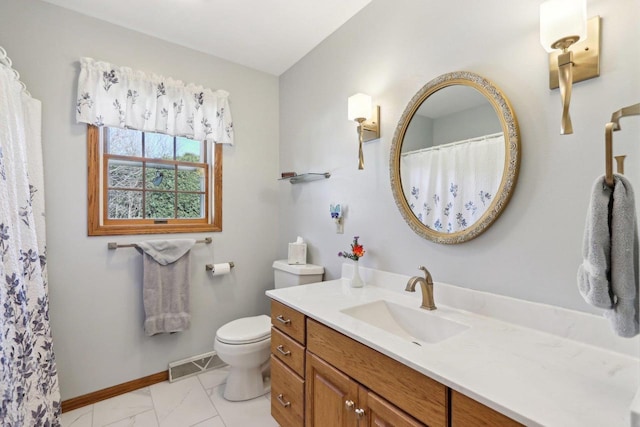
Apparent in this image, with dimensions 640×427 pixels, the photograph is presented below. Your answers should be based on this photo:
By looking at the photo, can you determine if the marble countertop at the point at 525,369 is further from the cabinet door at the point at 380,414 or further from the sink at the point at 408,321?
the cabinet door at the point at 380,414

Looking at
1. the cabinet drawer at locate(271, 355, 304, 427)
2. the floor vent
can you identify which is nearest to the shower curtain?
the floor vent

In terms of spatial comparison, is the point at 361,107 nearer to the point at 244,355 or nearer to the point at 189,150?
the point at 189,150

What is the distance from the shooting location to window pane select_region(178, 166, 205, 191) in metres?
2.36

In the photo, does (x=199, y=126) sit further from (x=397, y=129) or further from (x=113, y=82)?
(x=397, y=129)

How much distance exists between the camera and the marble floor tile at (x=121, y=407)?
5.94ft

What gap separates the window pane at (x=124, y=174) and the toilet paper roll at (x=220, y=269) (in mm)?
825

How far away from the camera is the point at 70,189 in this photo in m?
1.89

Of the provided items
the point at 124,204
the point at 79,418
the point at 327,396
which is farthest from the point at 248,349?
the point at 124,204

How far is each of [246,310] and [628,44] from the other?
269cm

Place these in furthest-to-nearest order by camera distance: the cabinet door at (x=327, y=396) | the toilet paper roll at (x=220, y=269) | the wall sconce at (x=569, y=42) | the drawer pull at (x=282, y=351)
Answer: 1. the toilet paper roll at (x=220, y=269)
2. the drawer pull at (x=282, y=351)
3. the cabinet door at (x=327, y=396)
4. the wall sconce at (x=569, y=42)

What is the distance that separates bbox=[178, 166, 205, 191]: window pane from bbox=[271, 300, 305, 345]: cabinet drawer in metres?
1.30

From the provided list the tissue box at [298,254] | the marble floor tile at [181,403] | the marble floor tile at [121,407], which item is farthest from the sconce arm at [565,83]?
the marble floor tile at [121,407]

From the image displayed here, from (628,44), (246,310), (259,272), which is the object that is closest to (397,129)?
(628,44)

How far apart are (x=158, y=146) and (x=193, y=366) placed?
1724 mm
